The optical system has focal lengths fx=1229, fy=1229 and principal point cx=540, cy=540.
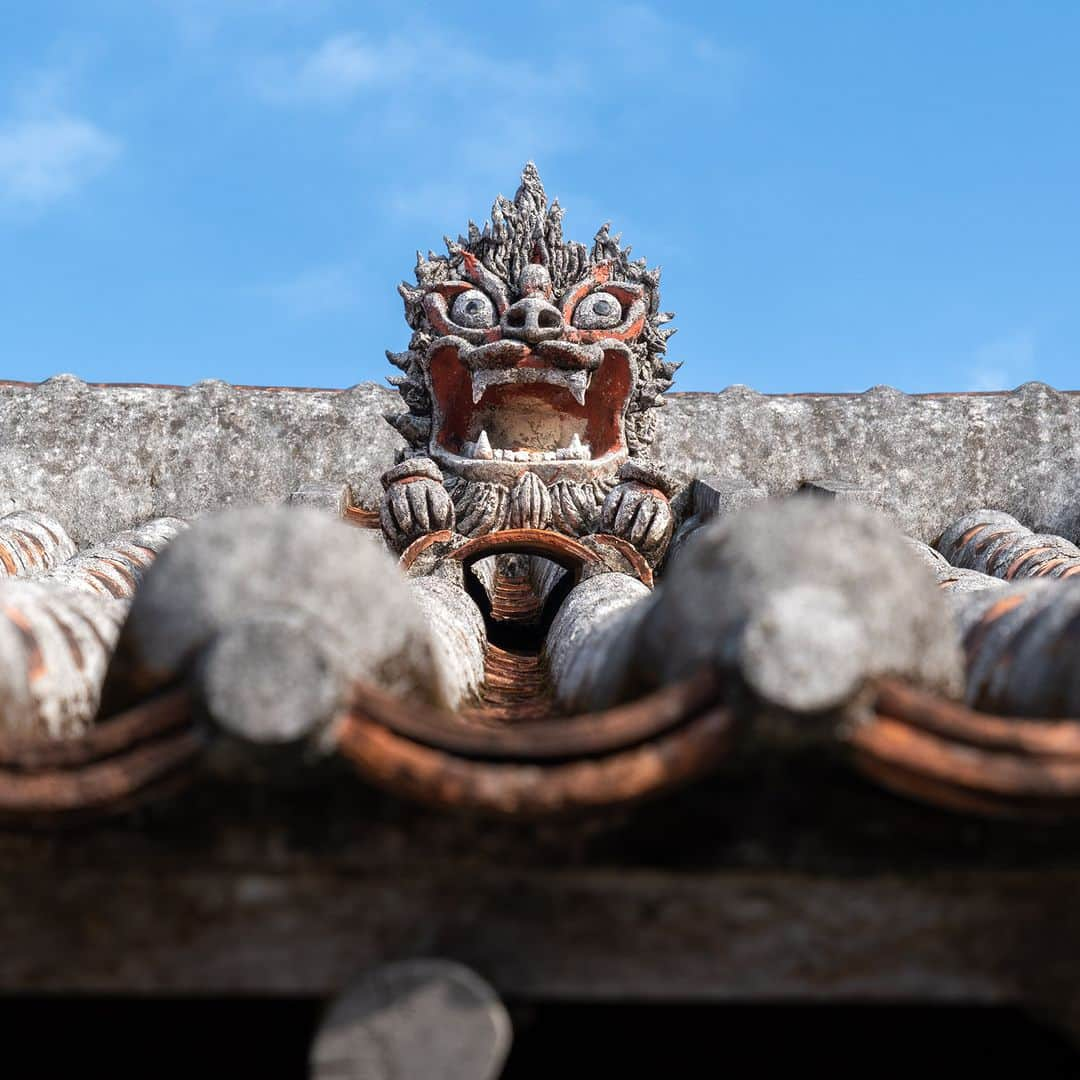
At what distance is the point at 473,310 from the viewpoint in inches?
175

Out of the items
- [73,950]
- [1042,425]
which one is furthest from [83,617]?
[1042,425]

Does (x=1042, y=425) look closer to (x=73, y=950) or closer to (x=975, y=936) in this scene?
(x=975, y=936)

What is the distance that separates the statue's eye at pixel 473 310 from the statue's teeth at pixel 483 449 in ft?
1.30

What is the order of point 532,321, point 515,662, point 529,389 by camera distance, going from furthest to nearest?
1. point 529,389
2. point 532,321
3. point 515,662

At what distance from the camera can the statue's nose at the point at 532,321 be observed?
424cm

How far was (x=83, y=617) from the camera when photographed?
70.6 inches

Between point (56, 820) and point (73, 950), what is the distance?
199 mm

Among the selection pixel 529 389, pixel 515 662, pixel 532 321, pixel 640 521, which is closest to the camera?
pixel 515 662

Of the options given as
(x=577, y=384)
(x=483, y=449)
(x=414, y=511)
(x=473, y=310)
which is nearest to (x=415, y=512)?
(x=414, y=511)

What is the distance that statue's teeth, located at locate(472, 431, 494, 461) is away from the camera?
4.41 metres

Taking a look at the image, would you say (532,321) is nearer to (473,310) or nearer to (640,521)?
(473,310)

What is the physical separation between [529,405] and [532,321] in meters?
0.35

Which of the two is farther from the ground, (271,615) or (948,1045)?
(271,615)

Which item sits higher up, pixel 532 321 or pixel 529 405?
pixel 532 321
